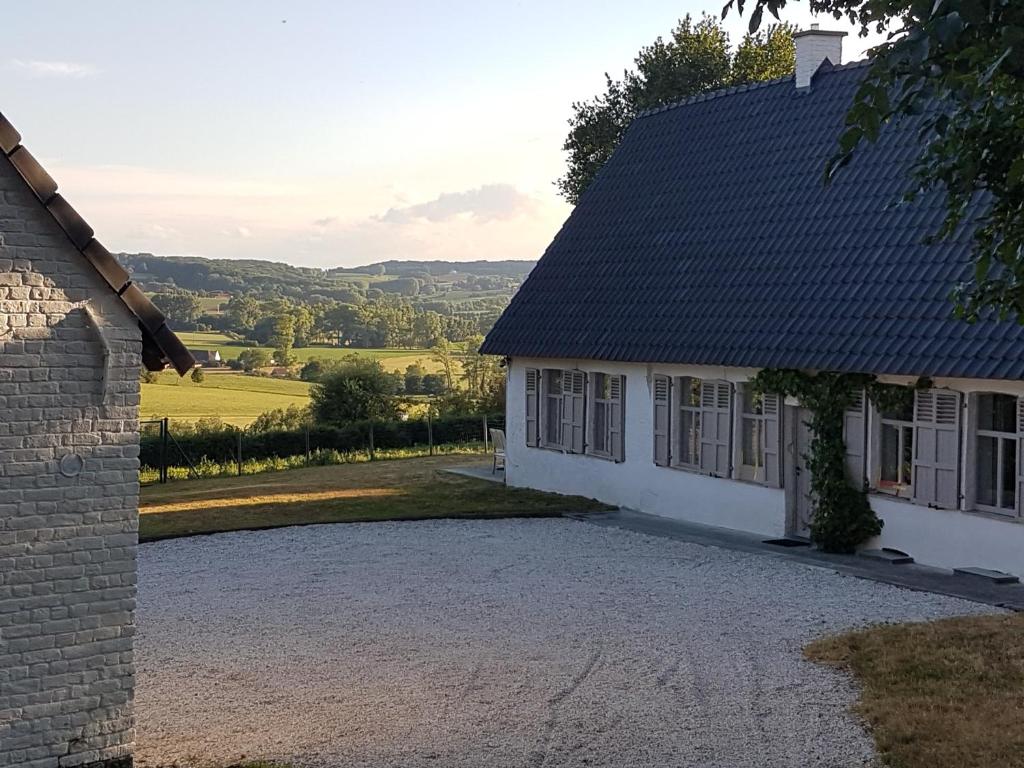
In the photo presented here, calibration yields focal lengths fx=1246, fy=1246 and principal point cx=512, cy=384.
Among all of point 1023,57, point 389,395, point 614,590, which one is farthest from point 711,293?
point 389,395

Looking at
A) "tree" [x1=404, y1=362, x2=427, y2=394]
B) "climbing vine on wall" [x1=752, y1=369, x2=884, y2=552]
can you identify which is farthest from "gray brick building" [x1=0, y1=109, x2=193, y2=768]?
"tree" [x1=404, y1=362, x2=427, y2=394]

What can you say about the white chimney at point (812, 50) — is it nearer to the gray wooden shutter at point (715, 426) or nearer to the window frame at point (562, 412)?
the gray wooden shutter at point (715, 426)

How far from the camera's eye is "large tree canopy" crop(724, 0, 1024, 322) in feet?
15.3

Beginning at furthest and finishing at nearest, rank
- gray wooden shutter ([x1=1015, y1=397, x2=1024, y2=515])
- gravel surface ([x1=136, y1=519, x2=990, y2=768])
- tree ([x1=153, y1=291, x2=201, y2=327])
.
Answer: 1. tree ([x1=153, y1=291, x2=201, y2=327])
2. gray wooden shutter ([x1=1015, y1=397, x2=1024, y2=515])
3. gravel surface ([x1=136, y1=519, x2=990, y2=768])

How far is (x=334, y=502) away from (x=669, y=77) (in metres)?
22.5

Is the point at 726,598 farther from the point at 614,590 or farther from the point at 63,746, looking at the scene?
the point at 63,746

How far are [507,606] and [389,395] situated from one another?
26605 mm

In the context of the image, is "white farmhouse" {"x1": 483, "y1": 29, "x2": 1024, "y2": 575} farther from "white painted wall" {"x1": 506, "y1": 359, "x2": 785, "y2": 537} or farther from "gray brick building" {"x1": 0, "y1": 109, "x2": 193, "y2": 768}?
"gray brick building" {"x1": 0, "y1": 109, "x2": 193, "y2": 768}

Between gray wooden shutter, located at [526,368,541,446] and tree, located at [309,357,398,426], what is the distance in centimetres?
1515

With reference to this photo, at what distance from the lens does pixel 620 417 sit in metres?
22.0

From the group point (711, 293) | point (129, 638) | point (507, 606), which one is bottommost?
point (507, 606)

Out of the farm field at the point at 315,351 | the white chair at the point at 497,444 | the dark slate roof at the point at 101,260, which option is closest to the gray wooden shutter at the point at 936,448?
the dark slate roof at the point at 101,260

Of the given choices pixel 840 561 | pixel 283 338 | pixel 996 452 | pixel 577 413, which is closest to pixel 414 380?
pixel 283 338

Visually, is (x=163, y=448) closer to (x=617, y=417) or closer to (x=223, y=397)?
(x=617, y=417)
